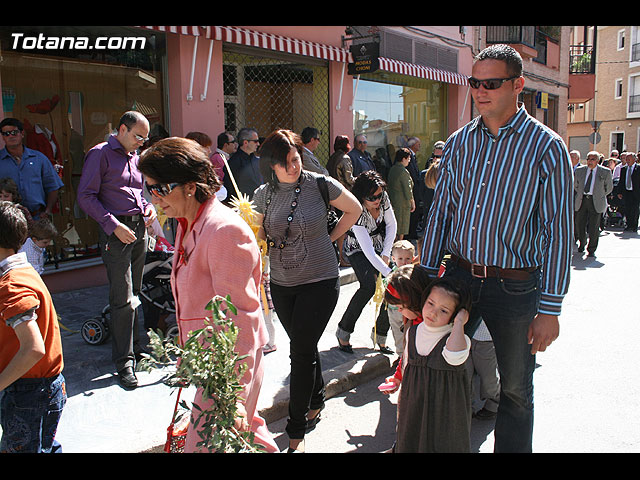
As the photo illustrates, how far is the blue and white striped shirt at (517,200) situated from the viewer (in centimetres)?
268

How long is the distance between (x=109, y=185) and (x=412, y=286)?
2710 mm

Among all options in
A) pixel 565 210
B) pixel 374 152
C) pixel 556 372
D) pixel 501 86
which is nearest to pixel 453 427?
pixel 565 210

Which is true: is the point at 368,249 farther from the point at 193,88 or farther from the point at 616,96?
the point at 616,96

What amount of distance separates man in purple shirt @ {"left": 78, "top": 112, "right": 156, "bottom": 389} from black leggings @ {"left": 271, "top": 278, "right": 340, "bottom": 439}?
1520 millimetres

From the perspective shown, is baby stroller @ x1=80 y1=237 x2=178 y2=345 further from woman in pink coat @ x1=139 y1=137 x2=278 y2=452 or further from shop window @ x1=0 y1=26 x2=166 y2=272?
woman in pink coat @ x1=139 y1=137 x2=278 y2=452

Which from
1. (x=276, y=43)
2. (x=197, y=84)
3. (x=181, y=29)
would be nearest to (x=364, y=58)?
(x=276, y=43)

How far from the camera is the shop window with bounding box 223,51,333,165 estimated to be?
383 inches

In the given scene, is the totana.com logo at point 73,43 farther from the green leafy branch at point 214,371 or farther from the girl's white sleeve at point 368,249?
the green leafy branch at point 214,371

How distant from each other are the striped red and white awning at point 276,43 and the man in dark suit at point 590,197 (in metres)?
5.24

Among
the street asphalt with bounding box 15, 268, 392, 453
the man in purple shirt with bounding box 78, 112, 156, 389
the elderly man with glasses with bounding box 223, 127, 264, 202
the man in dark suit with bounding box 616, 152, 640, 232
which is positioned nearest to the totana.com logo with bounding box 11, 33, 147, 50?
the elderly man with glasses with bounding box 223, 127, 264, 202

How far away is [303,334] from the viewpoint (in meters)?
3.62

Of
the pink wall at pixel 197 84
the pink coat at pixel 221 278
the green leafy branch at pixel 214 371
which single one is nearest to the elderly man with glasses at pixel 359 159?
the pink wall at pixel 197 84

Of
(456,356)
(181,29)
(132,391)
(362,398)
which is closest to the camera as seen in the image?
(456,356)

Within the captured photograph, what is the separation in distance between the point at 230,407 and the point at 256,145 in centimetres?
610
